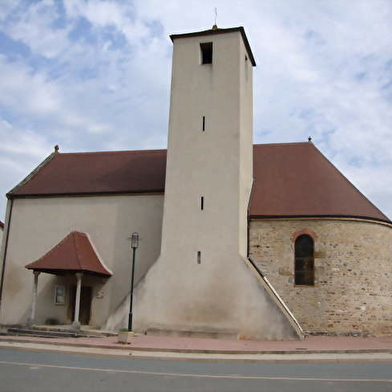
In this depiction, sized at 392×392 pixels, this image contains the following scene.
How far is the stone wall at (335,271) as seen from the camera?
20.9 meters

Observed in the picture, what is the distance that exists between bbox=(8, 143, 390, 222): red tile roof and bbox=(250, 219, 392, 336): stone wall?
26.0 inches

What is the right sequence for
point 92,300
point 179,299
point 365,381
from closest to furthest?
1. point 365,381
2. point 179,299
3. point 92,300

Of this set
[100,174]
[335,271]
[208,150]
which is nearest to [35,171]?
[100,174]

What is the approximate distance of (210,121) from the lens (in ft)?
73.0

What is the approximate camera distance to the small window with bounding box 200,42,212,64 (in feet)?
77.4

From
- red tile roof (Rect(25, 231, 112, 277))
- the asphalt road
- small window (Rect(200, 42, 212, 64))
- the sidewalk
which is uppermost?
small window (Rect(200, 42, 212, 64))

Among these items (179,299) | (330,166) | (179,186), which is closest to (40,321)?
(179,299)

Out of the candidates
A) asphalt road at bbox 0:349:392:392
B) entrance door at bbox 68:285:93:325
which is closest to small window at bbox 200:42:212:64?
entrance door at bbox 68:285:93:325

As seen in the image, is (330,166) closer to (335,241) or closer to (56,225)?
(335,241)

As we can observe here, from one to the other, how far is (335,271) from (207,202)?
20.2 feet

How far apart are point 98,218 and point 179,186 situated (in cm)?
506

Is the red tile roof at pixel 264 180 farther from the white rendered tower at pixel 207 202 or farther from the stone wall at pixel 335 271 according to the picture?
the white rendered tower at pixel 207 202

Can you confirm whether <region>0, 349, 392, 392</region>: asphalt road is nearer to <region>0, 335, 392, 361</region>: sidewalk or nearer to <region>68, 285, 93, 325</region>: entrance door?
<region>0, 335, 392, 361</region>: sidewalk

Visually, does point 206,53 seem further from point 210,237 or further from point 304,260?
point 304,260
